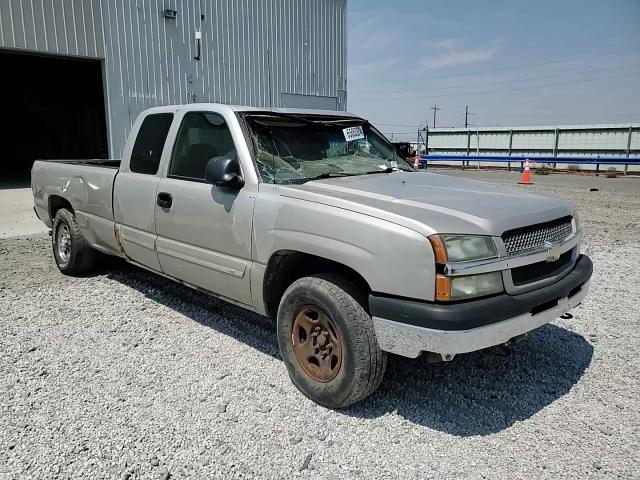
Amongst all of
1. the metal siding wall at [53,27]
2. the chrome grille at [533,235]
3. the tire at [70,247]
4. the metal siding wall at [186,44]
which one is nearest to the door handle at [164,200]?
the tire at [70,247]

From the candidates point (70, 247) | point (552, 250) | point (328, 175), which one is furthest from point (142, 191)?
point (552, 250)

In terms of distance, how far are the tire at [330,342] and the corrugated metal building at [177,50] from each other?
24.2 ft

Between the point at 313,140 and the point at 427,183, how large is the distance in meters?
0.98

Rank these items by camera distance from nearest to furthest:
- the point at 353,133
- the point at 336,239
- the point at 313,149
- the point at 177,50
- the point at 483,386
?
the point at 336,239 < the point at 483,386 < the point at 313,149 < the point at 353,133 < the point at 177,50

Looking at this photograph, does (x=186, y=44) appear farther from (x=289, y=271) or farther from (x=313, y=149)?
(x=289, y=271)

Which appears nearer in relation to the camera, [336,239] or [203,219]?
[336,239]

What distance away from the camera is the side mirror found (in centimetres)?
337

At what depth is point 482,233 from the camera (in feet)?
8.56

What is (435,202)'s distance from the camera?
296cm

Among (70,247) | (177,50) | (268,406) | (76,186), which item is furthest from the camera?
(177,50)

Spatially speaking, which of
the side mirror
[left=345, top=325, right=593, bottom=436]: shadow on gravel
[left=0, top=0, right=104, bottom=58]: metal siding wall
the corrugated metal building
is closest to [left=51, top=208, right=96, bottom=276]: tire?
the side mirror

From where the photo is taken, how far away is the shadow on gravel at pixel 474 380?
9.78 ft

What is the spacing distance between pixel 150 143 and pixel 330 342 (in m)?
2.71

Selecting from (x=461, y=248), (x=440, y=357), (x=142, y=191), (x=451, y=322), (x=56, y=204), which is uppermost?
(x=142, y=191)
